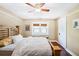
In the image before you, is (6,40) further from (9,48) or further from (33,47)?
(33,47)

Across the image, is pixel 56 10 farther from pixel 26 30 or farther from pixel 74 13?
pixel 26 30

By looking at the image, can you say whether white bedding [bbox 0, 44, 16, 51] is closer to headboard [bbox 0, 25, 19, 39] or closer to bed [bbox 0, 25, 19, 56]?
bed [bbox 0, 25, 19, 56]

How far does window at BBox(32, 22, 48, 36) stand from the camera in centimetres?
117

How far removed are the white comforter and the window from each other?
3.4 inches

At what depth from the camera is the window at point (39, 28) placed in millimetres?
1173

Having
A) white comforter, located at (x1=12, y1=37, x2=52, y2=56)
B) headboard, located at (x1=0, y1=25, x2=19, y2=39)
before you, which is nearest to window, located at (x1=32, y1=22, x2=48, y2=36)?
white comforter, located at (x1=12, y1=37, x2=52, y2=56)

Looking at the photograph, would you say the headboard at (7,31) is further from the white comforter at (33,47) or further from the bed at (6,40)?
the white comforter at (33,47)

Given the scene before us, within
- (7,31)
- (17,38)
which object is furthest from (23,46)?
(7,31)

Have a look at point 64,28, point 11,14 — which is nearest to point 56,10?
point 64,28

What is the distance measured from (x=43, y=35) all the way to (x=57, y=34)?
19 centimetres

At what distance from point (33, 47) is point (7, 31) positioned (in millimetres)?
388

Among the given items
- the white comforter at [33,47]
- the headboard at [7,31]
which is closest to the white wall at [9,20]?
the headboard at [7,31]

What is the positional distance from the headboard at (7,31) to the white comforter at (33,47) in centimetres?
15

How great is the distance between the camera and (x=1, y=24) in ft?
3.57
